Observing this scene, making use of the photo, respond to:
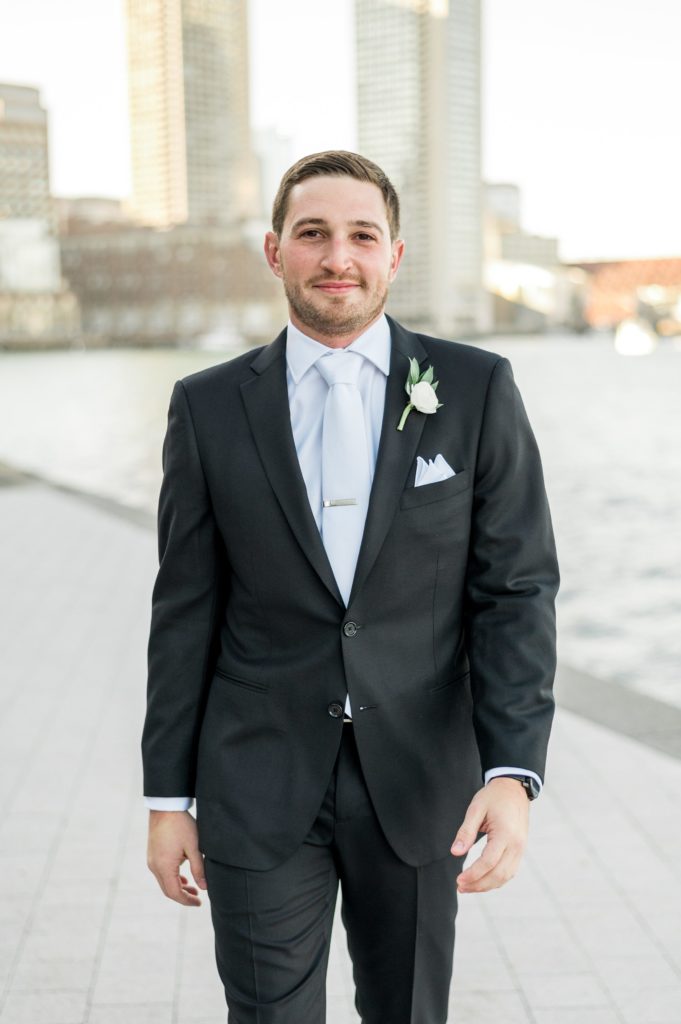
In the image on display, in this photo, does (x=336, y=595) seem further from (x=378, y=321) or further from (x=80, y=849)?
(x=80, y=849)

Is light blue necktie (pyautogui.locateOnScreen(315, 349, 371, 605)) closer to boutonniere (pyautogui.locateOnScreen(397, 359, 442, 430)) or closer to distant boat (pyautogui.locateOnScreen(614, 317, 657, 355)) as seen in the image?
boutonniere (pyautogui.locateOnScreen(397, 359, 442, 430))

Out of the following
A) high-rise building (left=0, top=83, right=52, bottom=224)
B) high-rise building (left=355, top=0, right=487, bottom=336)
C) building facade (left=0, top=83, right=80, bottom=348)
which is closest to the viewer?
building facade (left=0, top=83, right=80, bottom=348)

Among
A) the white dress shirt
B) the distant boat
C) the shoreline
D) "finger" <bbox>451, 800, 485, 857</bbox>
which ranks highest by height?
the white dress shirt

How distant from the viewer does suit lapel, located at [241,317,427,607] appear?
1697 millimetres

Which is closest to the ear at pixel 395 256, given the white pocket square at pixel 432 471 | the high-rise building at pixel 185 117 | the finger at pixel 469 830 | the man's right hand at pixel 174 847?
the white pocket square at pixel 432 471

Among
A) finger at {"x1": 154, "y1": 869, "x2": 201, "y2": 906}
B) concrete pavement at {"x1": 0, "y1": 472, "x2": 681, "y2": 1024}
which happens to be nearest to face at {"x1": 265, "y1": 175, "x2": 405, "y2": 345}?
finger at {"x1": 154, "y1": 869, "x2": 201, "y2": 906}

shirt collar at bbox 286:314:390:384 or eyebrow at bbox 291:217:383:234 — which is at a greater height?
eyebrow at bbox 291:217:383:234

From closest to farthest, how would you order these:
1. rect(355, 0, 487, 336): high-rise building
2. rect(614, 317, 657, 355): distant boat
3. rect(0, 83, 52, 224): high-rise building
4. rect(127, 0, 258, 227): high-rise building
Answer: rect(614, 317, 657, 355): distant boat < rect(355, 0, 487, 336): high-rise building < rect(0, 83, 52, 224): high-rise building < rect(127, 0, 258, 227): high-rise building

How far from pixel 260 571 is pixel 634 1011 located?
1710mm

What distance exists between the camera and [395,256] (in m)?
1.87

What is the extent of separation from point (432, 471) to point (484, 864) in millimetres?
559

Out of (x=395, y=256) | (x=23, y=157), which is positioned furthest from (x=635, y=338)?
(x=395, y=256)

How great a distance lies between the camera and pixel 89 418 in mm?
46844

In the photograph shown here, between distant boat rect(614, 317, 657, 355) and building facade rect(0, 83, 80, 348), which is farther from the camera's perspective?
building facade rect(0, 83, 80, 348)
